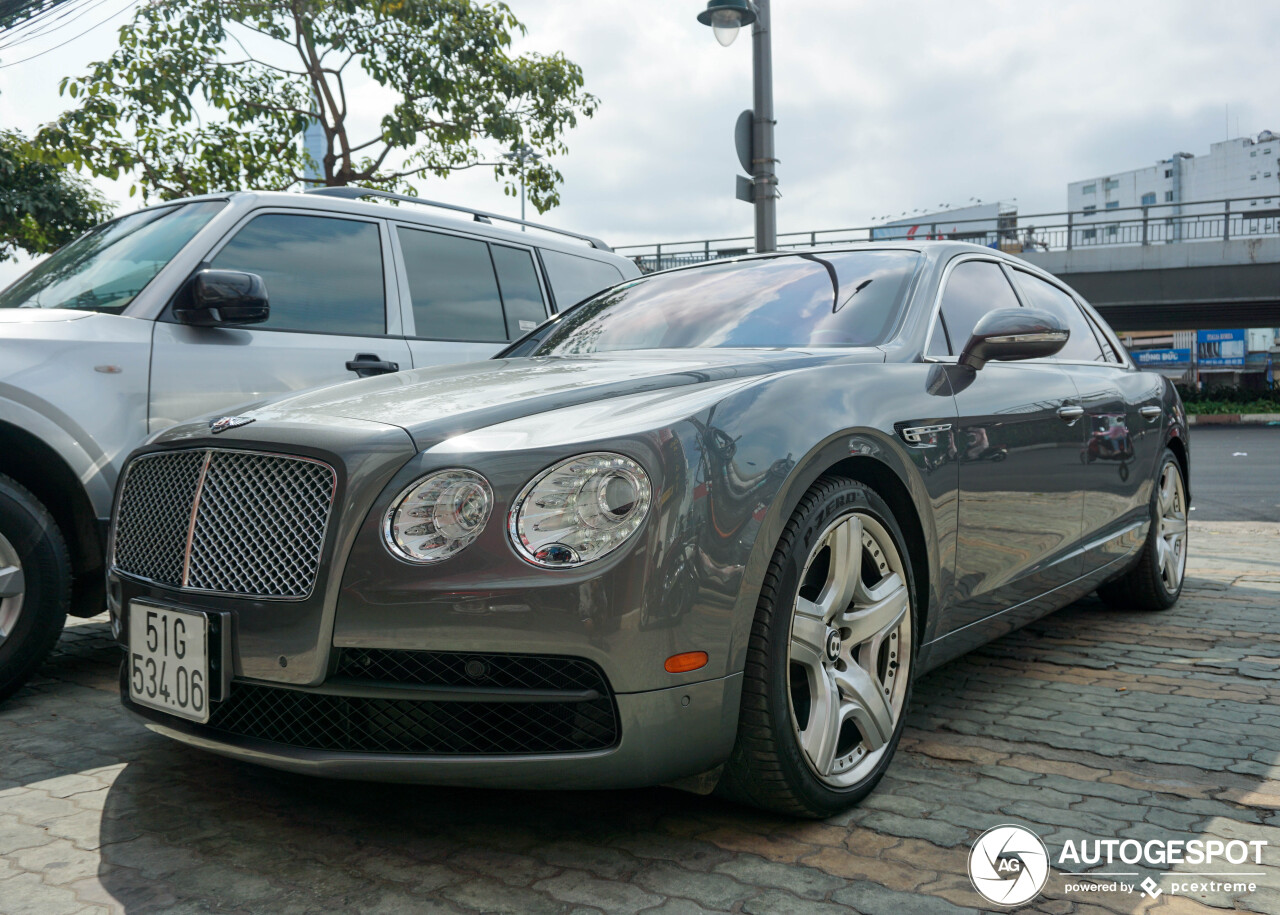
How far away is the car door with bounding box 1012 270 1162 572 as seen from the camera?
4.08 metres

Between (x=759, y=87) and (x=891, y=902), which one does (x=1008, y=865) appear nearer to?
(x=891, y=902)

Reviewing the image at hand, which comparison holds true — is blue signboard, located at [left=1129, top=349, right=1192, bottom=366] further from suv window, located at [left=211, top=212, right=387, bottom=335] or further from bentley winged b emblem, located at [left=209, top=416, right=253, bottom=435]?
bentley winged b emblem, located at [left=209, top=416, right=253, bottom=435]

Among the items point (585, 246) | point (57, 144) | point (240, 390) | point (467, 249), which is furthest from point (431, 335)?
point (57, 144)

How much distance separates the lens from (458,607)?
2.14 m

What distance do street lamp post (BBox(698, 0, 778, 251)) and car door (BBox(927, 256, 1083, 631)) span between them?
175 inches

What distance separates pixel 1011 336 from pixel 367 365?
271cm

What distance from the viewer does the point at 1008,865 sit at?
231cm

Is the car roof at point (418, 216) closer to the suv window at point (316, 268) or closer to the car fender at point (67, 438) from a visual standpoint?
the suv window at point (316, 268)

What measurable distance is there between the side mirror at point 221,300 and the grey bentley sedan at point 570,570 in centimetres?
110

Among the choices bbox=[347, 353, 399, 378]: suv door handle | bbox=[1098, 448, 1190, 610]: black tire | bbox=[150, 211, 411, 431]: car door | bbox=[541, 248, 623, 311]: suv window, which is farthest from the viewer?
bbox=[541, 248, 623, 311]: suv window

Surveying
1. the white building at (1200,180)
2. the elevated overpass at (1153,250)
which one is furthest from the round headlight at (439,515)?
the white building at (1200,180)

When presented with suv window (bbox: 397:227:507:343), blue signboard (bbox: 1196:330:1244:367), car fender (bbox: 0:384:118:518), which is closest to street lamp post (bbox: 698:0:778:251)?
suv window (bbox: 397:227:507:343)

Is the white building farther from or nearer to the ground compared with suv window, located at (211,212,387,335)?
farther from the ground

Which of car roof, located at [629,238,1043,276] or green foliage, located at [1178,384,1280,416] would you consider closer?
car roof, located at [629,238,1043,276]
